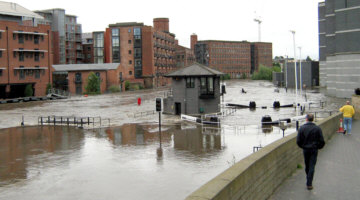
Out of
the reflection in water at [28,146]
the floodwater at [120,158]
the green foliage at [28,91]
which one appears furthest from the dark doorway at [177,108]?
the green foliage at [28,91]

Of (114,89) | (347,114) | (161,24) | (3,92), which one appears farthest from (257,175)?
(161,24)

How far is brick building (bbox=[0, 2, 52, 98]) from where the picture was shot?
238 ft

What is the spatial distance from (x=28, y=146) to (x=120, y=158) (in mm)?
9013

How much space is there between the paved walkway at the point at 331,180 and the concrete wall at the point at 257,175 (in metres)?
0.34

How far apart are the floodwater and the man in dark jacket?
5428 mm

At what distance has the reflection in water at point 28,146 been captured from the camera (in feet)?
63.3

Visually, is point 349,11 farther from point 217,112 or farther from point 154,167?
point 154,167

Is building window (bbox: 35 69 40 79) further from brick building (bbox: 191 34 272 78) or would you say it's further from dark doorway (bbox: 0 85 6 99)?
brick building (bbox: 191 34 272 78)

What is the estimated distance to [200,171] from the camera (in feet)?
58.7

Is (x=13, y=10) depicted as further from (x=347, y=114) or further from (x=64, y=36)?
(x=347, y=114)

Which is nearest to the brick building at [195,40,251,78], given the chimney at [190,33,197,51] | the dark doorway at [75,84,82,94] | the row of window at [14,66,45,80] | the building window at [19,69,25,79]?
the chimney at [190,33,197,51]

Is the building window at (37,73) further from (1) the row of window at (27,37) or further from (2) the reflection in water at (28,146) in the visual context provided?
(2) the reflection in water at (28,146)

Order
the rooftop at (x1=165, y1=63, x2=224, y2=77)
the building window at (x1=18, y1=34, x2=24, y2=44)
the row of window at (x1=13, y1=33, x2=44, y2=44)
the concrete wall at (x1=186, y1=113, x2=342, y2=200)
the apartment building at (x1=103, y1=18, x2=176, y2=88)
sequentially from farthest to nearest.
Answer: the apartment building at (x1=103, y1=18, x2=176, y2=88) → the building window at (x1=18, y1=34, x2=24, y2=44) → the row of window at (x1=13, y1=33, x2=44, y2=44) → the rooftop at (x1=165, y1=63, x2=224, y2=77) → the concrete wall at (x1=186, y1=113, x2=342, y2=200)

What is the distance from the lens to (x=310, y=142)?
9.71 metres
